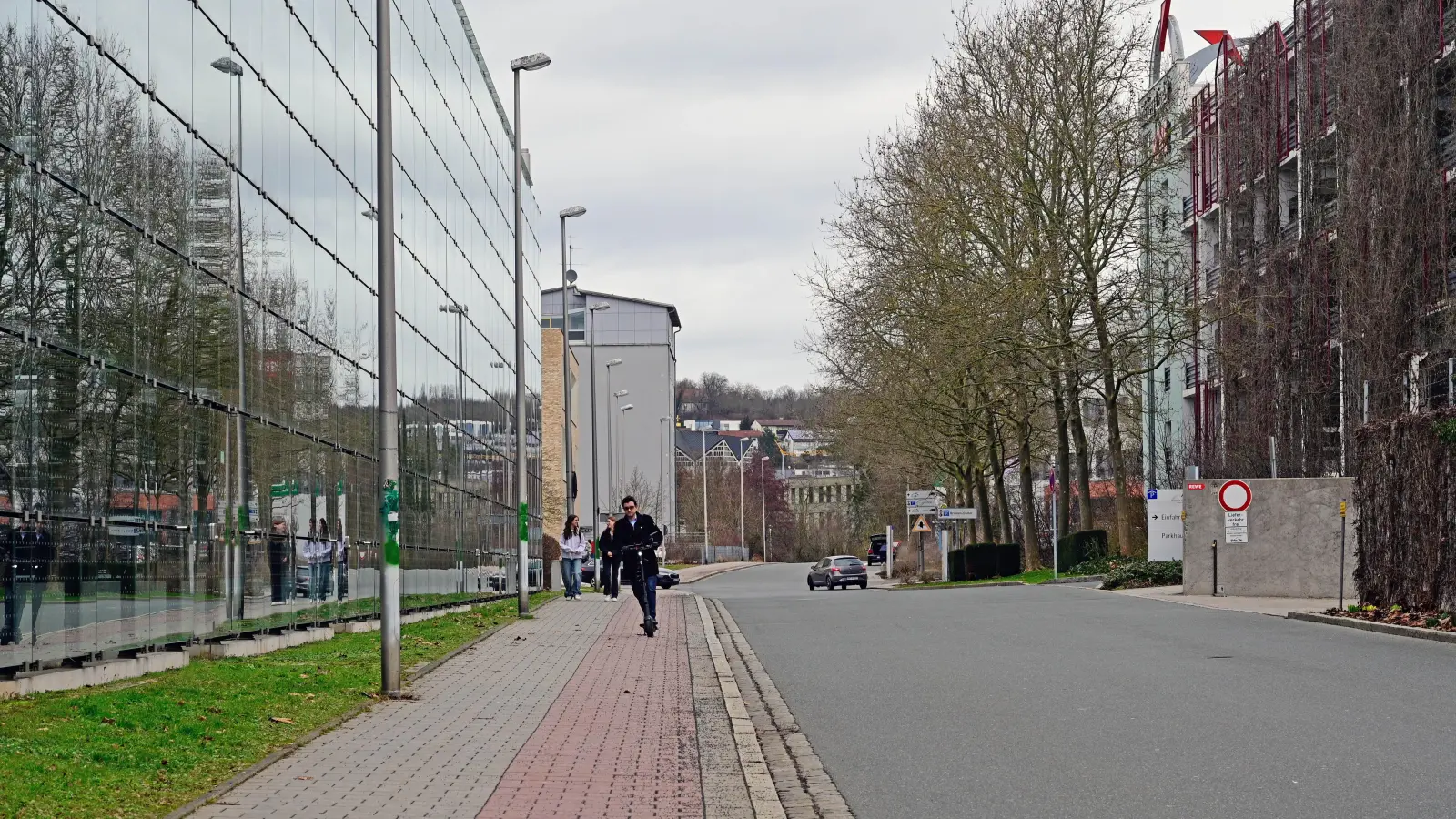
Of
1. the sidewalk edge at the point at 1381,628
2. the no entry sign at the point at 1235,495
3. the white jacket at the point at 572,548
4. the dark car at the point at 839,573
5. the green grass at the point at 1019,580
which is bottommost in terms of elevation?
the dark car at the point at 839,573

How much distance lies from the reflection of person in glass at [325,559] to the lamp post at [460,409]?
1284cm

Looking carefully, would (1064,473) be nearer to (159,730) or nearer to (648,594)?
(648,594)

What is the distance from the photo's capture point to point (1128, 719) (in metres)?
11.2

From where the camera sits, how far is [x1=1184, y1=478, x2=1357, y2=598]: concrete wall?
30266mm

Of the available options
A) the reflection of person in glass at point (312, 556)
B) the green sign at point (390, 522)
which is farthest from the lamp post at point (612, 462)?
the green sign at point (390, 522)

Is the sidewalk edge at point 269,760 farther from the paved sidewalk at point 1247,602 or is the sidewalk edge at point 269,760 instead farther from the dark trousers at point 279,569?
the paved sidewalk at point 1247,602

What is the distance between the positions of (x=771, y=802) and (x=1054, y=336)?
3306 centimetres

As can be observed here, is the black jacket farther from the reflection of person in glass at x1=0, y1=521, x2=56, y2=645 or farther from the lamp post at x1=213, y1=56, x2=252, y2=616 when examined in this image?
the reflection of person in glass at x1=0, y1=521, x2=56, y2=645

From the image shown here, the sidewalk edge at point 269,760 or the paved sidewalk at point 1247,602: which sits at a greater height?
the sidewalk edge at point 269,760

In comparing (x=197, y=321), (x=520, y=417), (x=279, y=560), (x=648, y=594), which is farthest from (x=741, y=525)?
(x=197, y=321)

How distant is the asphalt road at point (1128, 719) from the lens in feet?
26.6

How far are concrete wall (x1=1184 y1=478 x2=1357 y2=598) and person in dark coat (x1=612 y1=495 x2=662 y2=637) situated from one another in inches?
525

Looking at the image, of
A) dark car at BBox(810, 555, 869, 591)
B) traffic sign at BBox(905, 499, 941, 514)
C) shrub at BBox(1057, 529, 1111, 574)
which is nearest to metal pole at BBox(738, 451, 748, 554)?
dark car at BBox(810, 555, 869, 591)

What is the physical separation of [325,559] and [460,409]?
1471cm
